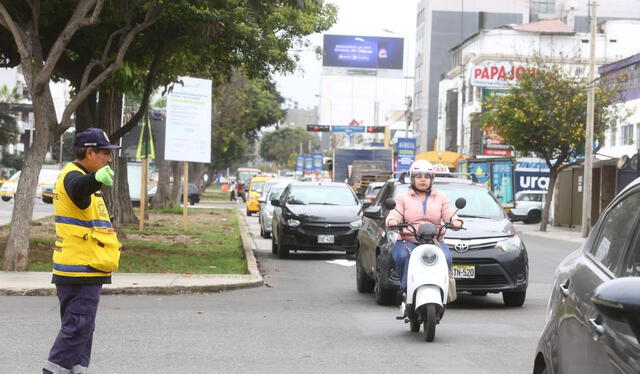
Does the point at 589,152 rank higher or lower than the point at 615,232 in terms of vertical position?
A: higher

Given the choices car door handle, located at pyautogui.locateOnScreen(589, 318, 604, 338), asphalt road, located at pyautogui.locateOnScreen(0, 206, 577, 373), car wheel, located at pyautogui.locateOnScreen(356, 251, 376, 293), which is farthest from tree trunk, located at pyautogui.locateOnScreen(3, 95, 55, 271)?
car door handle, located at pyautogui.locateOnScreen(589, 318, 604, 338)

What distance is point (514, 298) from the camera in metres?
13.3

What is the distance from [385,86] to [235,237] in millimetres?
135669

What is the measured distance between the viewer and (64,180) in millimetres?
6820

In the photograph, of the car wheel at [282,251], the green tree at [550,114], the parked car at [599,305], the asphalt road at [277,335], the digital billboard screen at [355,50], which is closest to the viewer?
the parked car at [599,305]

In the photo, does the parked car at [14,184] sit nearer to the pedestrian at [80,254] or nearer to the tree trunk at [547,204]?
the tree trunk at [547,204]

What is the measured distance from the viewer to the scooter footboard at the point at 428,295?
10.0 meters

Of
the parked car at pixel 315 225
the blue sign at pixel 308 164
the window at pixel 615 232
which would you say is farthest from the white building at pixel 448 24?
the window at pixel 615 232

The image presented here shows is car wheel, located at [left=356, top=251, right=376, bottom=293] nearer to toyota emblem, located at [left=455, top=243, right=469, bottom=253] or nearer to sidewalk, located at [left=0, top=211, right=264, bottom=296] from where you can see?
sidewalk, located at [left=0, top=211, right=264, bottom=296]

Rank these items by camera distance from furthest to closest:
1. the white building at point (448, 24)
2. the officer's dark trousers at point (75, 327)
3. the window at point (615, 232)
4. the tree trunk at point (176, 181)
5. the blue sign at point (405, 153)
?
the white building at point (448, 24) < the blue sign at point (405, 153) < the tree trunk at point (176, 181) < the officer's dark trousers at point (75, 327) < the window at point (615, 232)

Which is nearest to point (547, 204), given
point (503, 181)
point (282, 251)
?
point (503, 181)

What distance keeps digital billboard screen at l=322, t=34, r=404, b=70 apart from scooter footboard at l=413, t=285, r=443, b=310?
430 feet

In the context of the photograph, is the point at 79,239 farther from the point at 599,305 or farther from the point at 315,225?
the point at 315,225

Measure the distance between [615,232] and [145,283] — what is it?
1065cm
